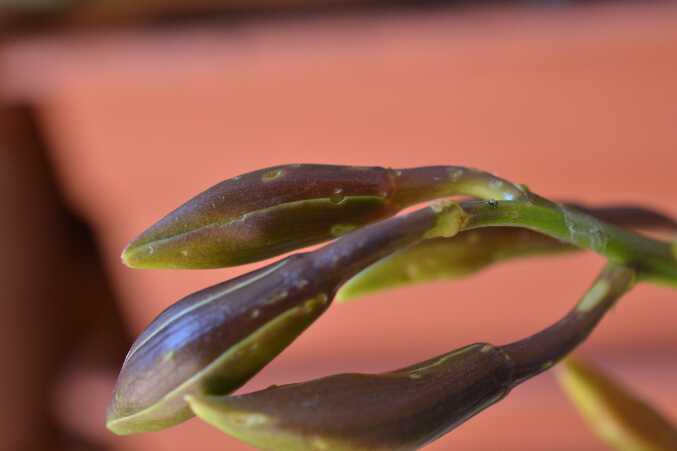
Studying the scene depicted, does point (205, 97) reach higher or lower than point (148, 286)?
higher

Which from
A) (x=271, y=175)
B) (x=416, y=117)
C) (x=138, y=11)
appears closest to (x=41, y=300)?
(x=138, y=11)

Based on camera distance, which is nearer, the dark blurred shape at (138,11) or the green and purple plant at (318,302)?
the green and purple plant at (318,302)

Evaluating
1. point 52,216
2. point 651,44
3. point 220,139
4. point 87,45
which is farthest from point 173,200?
point 651,44

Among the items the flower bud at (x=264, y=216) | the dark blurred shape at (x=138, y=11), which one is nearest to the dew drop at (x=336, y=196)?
the flower bud at (x=264, y=216)

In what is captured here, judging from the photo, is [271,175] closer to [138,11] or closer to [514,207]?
[514,207]

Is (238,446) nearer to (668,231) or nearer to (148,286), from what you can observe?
(148,286)

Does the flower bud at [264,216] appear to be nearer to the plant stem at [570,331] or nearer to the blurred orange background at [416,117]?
the plant stem at [570,331]
